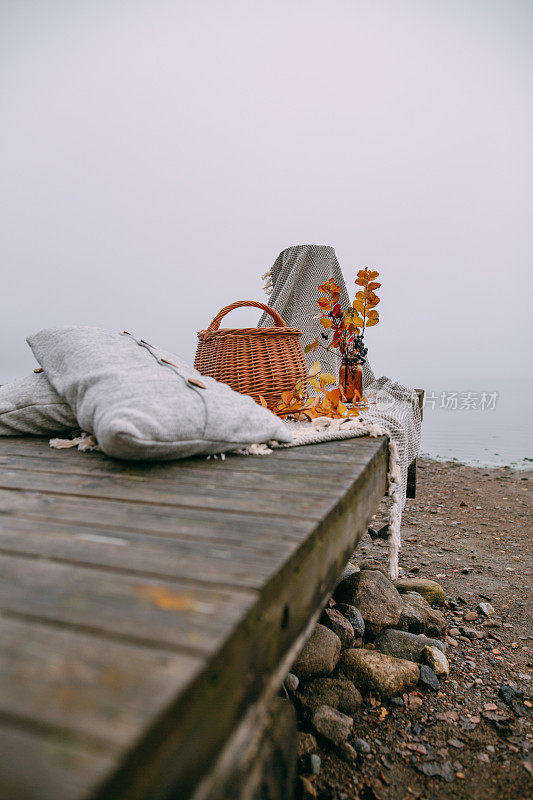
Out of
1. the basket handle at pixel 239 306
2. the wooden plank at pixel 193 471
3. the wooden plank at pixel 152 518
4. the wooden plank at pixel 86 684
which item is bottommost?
the wooden plank at pixel 193 471

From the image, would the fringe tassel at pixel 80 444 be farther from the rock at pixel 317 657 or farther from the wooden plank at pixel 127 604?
the rock at pixel 317 657

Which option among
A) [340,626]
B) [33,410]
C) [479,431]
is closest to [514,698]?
[340,626]

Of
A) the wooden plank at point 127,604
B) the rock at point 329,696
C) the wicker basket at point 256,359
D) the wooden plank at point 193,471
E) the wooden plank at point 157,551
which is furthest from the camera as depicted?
the wicker basket at point 256,359

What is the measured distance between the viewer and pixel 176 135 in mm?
9023

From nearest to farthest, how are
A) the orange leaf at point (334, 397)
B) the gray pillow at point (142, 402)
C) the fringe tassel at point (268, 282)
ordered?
the gray pillow at point (142, 402) → the orange leaf at point (334, 397) → the fringe tassel at point (268, 282)

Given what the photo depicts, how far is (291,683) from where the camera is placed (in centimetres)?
163

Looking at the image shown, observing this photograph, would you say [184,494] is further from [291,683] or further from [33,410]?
[33,410]

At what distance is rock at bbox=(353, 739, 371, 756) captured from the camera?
1.44 meters

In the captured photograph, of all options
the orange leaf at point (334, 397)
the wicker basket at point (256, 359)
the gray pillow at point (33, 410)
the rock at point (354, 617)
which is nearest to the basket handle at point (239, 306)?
the wicker basket at point (256, 359)

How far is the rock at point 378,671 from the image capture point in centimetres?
171

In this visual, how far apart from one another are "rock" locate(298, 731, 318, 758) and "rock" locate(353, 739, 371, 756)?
0.13 metres

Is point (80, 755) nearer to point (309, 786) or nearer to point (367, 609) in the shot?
point (309, 786)

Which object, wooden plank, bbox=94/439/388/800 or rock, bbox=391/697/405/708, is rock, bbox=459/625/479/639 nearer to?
rock, bbox=391/697/405/708

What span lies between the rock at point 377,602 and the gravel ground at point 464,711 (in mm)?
284
